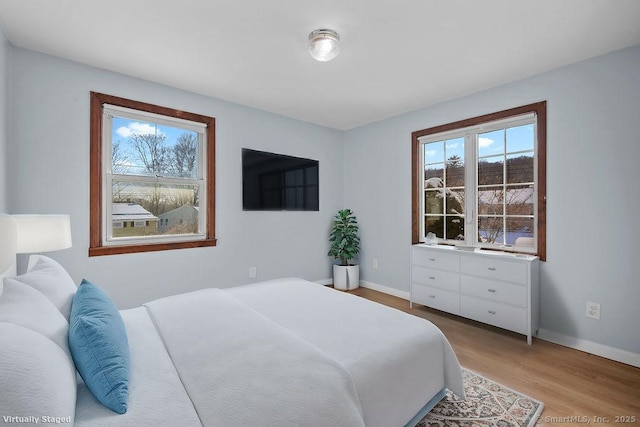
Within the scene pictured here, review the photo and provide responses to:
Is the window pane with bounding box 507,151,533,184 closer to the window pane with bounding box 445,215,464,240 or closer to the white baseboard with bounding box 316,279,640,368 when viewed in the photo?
the window pane with bounding box 445,215,464,240

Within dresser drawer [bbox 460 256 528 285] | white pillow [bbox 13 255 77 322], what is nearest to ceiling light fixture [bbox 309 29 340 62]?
white pillow [bbox 13 255 77 322]

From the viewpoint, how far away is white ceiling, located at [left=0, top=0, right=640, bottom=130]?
1980mm

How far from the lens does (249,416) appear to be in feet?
3.31

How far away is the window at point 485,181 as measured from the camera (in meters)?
3.01

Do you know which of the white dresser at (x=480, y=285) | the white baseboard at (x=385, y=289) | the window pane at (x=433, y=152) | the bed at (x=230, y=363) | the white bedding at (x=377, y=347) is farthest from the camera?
the white baseboard at (x=385, y=289)

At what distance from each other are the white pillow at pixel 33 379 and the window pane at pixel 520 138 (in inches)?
148

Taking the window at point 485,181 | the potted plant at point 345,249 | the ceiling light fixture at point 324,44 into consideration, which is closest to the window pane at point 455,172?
the window at point 485,181

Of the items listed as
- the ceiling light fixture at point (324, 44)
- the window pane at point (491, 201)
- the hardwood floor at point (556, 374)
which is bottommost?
the hardwood floor at point (556, 374)

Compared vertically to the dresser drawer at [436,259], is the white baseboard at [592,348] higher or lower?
lower

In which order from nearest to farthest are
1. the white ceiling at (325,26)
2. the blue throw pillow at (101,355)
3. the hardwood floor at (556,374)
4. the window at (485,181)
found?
1. the blue throw pillow at (101,355)
2. the hardwood floor at (556,374)
3. the white ceiling at (325,26)
4. the window at (485,181)

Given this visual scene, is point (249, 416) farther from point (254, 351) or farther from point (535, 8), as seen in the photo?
point (535, 8)

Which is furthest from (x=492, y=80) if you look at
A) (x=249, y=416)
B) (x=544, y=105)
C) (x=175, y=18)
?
(x=249, y=416)

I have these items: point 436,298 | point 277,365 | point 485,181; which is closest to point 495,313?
point 436,298

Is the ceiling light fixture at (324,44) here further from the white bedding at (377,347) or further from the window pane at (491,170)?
the window pane at (491,170)
